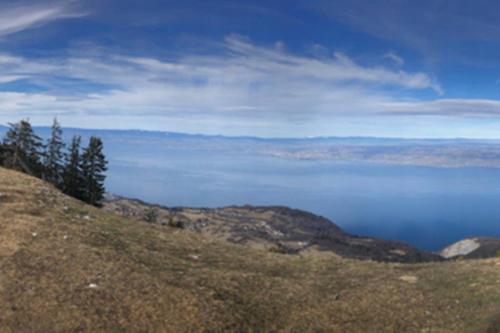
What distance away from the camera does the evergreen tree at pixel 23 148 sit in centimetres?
6266

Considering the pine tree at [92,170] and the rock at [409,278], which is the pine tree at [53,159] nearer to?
the pine tree at [92,170]

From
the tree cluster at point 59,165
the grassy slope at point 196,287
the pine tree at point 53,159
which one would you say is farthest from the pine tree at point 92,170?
the grassy slope at point 196,287

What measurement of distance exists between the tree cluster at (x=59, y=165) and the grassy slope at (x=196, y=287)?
41132 millimetres

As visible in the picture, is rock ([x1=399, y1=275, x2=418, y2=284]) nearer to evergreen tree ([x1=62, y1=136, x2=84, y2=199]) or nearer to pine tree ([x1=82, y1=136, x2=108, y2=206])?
pine tree ([x1=82, y1=136, x2=108, y2=206])

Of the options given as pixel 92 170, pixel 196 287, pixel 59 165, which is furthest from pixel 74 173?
pixel 196 287

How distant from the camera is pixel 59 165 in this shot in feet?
226

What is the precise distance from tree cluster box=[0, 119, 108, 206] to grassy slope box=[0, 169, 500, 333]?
135 feet

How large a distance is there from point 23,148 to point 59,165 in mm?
5833

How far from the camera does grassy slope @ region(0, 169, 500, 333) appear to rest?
1409 centimetres

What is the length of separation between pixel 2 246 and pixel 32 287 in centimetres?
434

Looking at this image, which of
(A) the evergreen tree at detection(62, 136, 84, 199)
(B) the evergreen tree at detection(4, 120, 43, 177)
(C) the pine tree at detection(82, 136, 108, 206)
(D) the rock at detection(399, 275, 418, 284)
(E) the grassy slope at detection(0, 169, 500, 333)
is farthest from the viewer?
→ (C) the pine tree at detection(82, 136, 108, 206)

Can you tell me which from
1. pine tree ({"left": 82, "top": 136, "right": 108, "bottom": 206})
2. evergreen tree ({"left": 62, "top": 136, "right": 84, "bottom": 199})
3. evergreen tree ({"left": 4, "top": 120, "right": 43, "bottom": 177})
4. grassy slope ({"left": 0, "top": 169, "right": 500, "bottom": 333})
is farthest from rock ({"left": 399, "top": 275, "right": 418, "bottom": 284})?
evergreen tree ({"left": 4, "top": 120, "right": 43, "bottom": 177})

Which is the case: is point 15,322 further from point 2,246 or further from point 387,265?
point 387,265

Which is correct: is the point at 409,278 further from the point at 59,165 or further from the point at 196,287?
the point at 59,165
